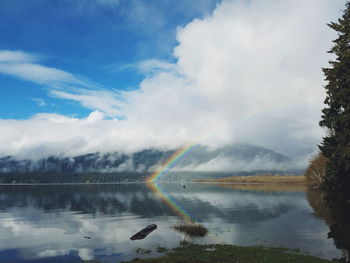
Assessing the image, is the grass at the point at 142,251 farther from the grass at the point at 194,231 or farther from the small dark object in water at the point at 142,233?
the grass at the point at 194,231

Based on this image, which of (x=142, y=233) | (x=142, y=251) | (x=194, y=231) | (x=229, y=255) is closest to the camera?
(x=229, y=255)

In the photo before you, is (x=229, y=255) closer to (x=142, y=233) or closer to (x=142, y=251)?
(x=142, y=251)

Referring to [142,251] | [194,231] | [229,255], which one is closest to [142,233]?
[194,231]

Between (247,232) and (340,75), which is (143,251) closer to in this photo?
(247,232)

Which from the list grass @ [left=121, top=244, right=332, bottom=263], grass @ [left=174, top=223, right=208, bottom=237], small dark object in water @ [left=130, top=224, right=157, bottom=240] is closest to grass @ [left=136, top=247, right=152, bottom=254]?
grass @ [left=121, top=244, right=332, bottom=263]

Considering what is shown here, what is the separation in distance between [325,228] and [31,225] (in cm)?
6125

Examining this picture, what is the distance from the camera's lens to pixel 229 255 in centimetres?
3372

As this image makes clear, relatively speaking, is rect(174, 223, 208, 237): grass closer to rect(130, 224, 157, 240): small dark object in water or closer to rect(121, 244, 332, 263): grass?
rect(130, 224, 157, 240): small dark object in water

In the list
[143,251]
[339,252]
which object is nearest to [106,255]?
[143,251]

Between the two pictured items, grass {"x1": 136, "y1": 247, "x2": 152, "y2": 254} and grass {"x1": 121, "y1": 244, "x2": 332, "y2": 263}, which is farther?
grass {"x1": 136, "y1": 247, "x2": 152, "y2": 254}

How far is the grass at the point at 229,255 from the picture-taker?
101 ft

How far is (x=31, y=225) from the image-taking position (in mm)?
67812

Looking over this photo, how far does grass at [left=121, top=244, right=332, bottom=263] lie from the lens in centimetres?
3072

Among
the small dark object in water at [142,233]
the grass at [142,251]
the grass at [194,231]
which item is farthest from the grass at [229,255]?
the small dark object in water at [142,233]
